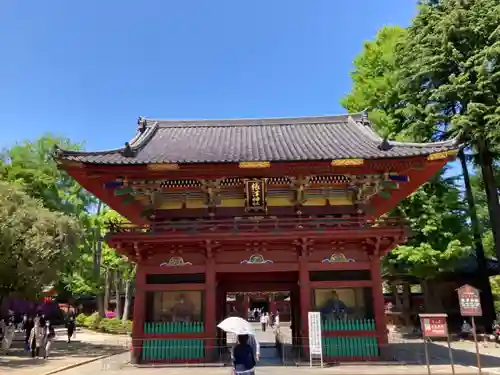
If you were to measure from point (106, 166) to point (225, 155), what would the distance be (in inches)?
171

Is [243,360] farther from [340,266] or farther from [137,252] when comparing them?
[137,252]

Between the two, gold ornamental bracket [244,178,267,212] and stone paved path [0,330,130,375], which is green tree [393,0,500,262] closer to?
gold ornamental bracket [244,178,267,212]

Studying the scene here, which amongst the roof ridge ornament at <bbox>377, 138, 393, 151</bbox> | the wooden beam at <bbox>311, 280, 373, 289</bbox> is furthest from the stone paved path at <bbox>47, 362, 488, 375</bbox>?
the roof ridge ornament at <bbox>377, 138, 393, 151</bbox>

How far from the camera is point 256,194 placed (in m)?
15.6

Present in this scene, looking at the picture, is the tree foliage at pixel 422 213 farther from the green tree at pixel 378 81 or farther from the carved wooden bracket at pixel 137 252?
the carved wooden bracket at pixel 137 252

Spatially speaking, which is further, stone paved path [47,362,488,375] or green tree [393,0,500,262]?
green tree [393,0,500,262]

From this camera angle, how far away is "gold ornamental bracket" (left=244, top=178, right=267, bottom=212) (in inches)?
604

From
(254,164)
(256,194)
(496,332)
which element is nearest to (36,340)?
(256,194)

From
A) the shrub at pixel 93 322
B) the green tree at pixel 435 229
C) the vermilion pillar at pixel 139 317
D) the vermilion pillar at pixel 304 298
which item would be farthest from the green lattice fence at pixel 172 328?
the shrub at pixel 93 322

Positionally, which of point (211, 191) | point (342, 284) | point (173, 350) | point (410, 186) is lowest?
point (173, 350)

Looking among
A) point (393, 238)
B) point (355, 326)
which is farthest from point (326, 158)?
point (355, 326)

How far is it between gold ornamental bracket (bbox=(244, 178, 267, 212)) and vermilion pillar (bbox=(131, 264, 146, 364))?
462 centimetres

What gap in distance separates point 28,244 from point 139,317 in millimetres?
10219

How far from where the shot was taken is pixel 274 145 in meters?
18.3
